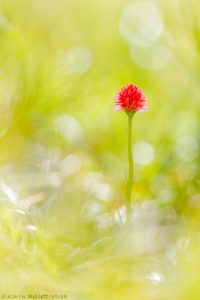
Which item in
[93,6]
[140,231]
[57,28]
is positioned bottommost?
[140,231]

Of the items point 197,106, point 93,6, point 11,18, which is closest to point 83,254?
point 11,18

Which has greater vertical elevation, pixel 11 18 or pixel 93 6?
pixel 93 6

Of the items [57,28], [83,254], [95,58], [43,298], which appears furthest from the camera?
[95,58]

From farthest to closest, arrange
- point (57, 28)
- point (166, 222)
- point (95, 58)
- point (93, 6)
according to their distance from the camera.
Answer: point (93, 6)
point (95, 58)
point (57, 28)
point (166, 222)

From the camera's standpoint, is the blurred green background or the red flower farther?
the red flower

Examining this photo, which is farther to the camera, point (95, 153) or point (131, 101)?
point (95, 153)

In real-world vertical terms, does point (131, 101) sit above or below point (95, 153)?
below

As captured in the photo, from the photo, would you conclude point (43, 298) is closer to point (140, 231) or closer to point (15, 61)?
point (140, 231)

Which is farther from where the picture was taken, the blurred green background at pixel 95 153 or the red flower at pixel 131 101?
the red flower at pixel 131 101
